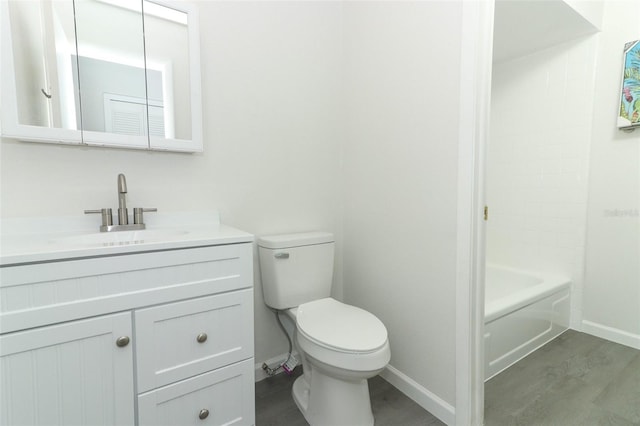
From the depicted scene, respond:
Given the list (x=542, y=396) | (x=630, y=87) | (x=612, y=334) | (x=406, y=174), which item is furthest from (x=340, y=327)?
(x=630, y=87)

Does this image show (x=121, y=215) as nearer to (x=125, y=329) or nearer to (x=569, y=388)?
(x=125, y=329)

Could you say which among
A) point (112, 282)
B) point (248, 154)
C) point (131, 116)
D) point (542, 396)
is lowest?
point (542, 396)

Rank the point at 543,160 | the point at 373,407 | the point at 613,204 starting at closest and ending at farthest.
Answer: the point at 373,407
the point at 613,204
the point at 543,160

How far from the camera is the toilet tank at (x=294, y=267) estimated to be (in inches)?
59.4

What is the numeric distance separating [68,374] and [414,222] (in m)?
1.38

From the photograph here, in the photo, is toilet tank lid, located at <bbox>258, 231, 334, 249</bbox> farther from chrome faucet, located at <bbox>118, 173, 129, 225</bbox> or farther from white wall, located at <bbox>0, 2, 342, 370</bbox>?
chrome faucet, located at <bbox>118, 173, 129, 225</bbox>

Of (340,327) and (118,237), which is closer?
(118,237)

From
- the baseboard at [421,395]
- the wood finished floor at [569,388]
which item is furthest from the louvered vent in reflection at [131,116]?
the wood finished floor at [569,388]

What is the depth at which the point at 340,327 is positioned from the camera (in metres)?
1.31

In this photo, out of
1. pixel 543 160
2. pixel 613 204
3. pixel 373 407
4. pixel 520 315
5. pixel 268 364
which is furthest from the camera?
pixel 543 160

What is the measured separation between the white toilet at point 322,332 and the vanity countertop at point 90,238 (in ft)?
1.29

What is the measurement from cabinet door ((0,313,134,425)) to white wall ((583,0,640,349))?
9.29ft

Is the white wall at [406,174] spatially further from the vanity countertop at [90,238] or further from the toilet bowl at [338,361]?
the vanity countertop at [90,238]

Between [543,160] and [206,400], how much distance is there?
2.71 metres
